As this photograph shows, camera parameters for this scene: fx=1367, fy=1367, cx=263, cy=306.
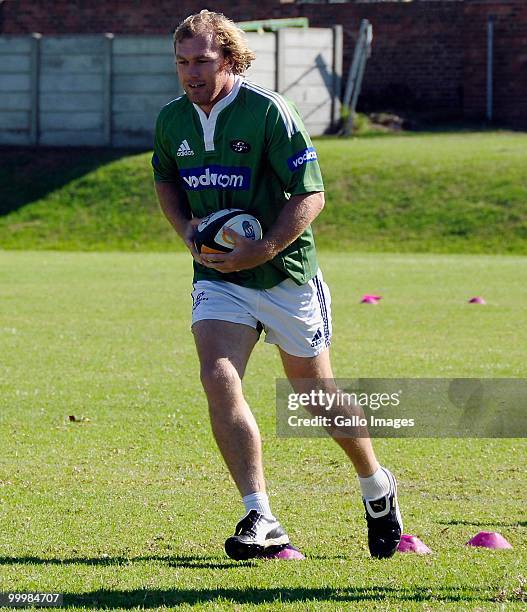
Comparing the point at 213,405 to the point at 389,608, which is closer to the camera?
the point at 389,608

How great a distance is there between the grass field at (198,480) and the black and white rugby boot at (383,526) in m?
0.06

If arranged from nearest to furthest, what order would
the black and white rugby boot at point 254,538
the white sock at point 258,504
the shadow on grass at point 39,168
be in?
the black and white rugby boot at point 254,538
the white sock at point 258,504
the shadow on grass at point 39,168

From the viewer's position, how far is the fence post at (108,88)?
2911cm

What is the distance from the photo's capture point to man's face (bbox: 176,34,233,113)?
544 cm

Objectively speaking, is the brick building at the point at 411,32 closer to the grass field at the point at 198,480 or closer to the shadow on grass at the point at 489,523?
the grass field at the point at 198,480

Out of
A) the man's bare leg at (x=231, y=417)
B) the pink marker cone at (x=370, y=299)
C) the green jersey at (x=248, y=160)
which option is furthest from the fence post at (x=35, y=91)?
the man's bare leg at (x=231, y=417)

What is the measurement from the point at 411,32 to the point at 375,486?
29723 mm

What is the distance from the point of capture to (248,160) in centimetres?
548

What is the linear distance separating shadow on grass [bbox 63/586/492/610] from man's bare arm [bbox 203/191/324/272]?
1.32 m

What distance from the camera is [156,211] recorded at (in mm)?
26062

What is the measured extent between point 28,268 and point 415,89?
16.7 m

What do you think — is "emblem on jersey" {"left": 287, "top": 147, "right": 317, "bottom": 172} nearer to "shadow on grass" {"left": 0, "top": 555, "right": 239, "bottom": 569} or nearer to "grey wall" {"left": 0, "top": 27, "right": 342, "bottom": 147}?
"shadow on grass" {"left": 0, "top": 555, "right": 239, "bottom": 569}

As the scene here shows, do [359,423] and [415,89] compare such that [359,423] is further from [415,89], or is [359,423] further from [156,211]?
[415,89]

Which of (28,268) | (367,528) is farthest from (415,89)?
(367,528)
